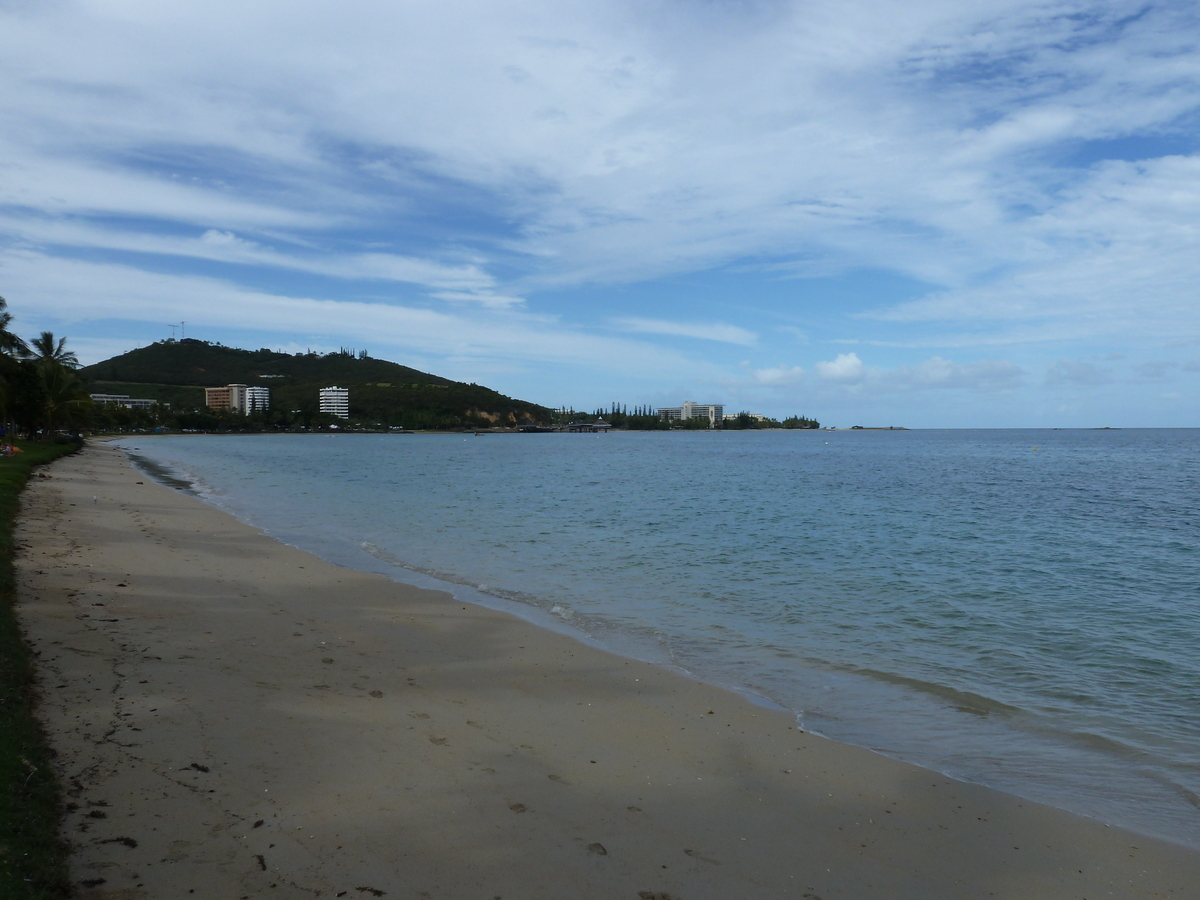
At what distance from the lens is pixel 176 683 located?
6793 millimetres

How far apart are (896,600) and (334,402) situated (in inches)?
7883

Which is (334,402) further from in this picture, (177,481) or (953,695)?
(953,695)

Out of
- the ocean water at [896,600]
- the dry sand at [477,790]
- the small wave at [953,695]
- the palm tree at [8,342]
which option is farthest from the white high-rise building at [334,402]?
the small wave at [953,695]

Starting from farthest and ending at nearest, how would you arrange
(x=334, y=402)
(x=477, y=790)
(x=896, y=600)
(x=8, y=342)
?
1. (x=334, y=402)
2. (x=8, y=342)
3. (x=896, y=600)
4. (x=477, y=790)

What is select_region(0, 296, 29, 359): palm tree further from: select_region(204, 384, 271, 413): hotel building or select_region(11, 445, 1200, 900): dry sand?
select_region(204, 384, 271, 413): hotel building

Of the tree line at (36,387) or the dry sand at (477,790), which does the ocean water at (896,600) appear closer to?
the dry sand at (477,790)

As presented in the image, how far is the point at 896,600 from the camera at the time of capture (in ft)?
44.5

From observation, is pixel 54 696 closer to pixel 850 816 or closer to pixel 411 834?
pixel 411 834

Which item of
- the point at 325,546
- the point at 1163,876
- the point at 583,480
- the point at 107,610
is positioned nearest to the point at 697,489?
the point at 583,480

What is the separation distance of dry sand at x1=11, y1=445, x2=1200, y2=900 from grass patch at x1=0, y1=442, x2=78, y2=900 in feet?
0.52

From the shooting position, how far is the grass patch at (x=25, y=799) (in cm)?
336

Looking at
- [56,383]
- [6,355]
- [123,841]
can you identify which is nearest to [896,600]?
[123,841]

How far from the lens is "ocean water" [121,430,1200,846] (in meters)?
7.09

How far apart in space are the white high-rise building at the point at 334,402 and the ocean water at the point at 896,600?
6771 inches
